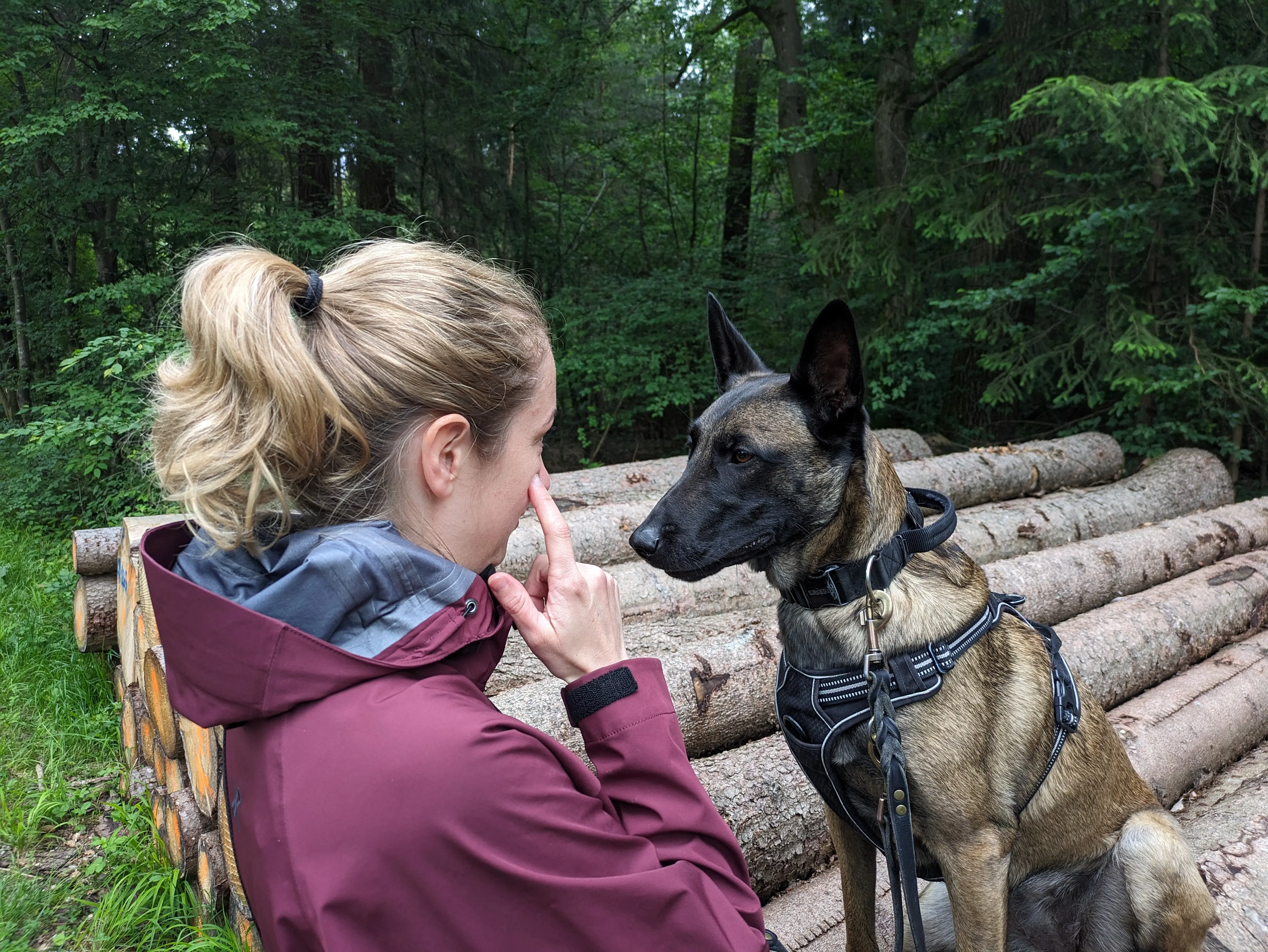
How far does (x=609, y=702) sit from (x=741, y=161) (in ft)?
42.5

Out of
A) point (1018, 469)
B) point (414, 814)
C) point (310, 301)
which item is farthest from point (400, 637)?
point (1018, 469)

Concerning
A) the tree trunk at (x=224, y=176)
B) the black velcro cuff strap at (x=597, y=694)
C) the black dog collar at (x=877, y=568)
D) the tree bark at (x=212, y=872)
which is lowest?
the tree bark at (x=212, y=872)

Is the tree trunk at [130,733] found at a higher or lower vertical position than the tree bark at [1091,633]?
lower

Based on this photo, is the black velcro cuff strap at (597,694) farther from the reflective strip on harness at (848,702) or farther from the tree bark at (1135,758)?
the tree bark at (1135,758)

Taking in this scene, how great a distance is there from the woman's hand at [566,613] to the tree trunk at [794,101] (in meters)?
9.52

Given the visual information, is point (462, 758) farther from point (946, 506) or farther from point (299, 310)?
point (946, 506)

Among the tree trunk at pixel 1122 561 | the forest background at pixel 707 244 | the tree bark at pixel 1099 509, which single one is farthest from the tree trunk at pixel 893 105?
the tree trunk at pixel 1122 561

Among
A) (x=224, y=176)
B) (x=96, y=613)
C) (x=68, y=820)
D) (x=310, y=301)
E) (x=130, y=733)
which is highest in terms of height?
(x=224, y=176)

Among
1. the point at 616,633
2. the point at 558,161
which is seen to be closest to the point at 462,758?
the point at 616,633

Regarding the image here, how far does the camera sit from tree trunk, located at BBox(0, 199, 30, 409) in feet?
28.2

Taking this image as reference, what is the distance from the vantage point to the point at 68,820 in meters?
3.36

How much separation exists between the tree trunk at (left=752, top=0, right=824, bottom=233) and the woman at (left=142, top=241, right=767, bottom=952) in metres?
9.49

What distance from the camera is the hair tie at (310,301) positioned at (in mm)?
1195

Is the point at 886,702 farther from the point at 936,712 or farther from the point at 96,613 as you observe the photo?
the point at 96,613
